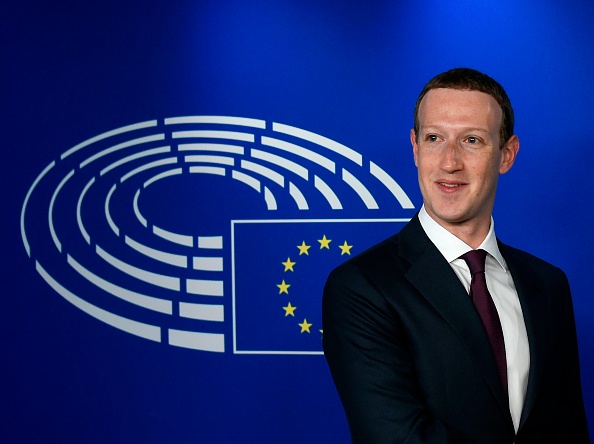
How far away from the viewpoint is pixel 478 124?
1846mm

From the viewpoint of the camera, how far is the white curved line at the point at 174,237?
3225 mm

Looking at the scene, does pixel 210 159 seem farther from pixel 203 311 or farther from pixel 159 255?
pixel 203 311

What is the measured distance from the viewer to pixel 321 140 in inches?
123

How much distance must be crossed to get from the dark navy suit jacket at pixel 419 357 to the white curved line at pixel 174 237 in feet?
4.93

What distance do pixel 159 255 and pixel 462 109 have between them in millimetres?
1698

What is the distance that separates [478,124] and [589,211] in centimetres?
130

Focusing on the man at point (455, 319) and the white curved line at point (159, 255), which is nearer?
the man at point (455, 319)

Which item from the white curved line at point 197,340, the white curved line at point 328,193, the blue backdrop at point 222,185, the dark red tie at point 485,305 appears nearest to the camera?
the dark red tie at point 485,305

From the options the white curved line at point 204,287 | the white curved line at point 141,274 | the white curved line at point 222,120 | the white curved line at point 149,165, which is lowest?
the white curved line at point 204,287

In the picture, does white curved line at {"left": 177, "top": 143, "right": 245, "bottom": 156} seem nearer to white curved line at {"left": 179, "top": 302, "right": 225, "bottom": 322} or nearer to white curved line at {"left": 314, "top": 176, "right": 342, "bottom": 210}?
white curved line at {"left": 314, "top": 176, "right": 342, "bottom": 210}

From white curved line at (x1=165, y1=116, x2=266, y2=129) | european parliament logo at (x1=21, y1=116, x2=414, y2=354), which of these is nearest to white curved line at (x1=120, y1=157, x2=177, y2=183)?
european parliament logo at (x1=21, y1=116, x2=414, y2=354)

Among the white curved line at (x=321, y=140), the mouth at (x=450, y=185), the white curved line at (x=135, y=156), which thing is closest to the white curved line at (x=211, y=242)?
the white curved line at (x=135, y=156)

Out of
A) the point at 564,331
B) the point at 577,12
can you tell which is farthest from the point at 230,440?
the point at 577,12

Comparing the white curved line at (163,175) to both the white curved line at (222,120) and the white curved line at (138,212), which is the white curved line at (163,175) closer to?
the white curved line at (138,212)
